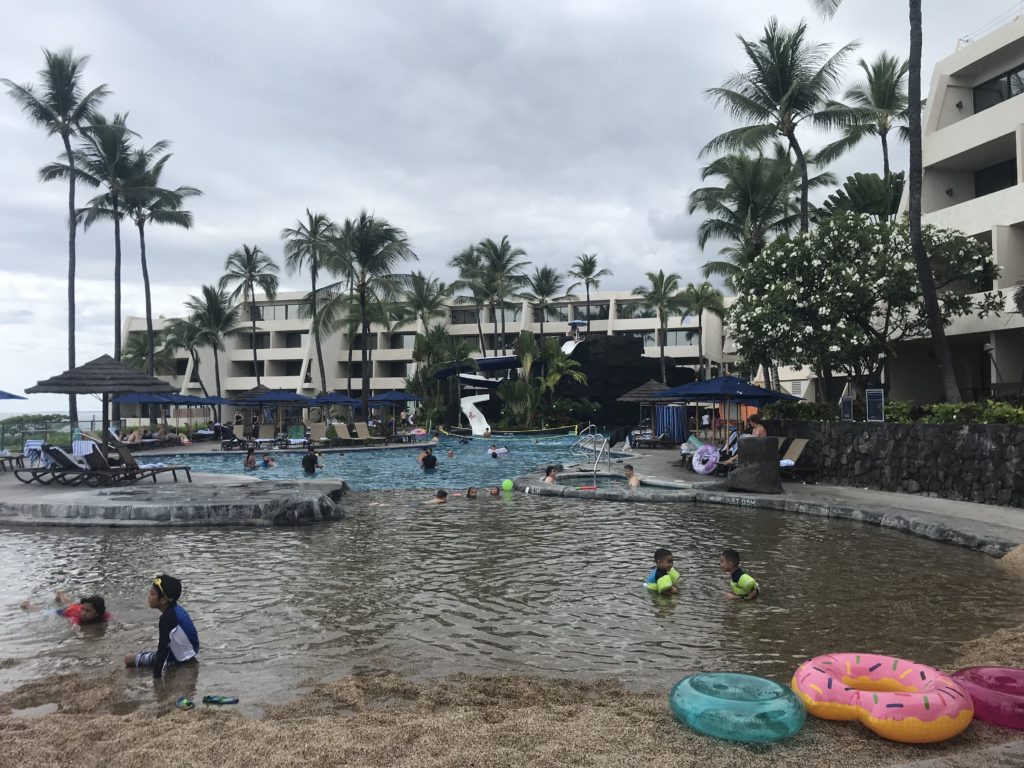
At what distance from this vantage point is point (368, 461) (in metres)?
27.4

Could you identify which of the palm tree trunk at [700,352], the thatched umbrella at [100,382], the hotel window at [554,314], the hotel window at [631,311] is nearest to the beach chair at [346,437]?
the thatched umbrella at [100,382]

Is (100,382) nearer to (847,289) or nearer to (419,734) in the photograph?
(419,734)

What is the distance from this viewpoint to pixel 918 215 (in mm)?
15914

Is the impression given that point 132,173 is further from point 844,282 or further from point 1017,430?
point 1017,430

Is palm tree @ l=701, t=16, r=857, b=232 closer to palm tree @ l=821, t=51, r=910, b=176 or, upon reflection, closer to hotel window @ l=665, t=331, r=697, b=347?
palm tree @ l=821, t=51, r=910, b=176

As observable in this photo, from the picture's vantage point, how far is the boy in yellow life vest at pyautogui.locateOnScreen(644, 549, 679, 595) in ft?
25.5

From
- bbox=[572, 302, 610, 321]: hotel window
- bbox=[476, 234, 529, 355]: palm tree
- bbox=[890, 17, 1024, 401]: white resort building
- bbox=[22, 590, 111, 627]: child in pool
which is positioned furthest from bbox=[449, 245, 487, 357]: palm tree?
bbox=[22, 590, 111, 627]: child in pool

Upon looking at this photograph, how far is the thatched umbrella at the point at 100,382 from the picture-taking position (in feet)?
54.9

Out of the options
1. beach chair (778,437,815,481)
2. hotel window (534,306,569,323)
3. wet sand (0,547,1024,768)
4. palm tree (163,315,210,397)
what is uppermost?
hotel window (534,306,569,323)

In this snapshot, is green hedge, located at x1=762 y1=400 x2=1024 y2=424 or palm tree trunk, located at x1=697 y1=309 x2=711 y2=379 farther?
palm tree trunk, located at x1=697 y1=309 x2=711 y2=379

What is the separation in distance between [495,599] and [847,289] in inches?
588

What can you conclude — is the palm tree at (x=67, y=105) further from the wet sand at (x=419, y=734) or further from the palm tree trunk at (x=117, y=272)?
the wet sand at (x=419, y=734)

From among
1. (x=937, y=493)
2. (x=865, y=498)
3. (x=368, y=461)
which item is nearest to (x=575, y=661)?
(x=865, y=498)

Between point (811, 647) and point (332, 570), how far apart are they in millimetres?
5675
